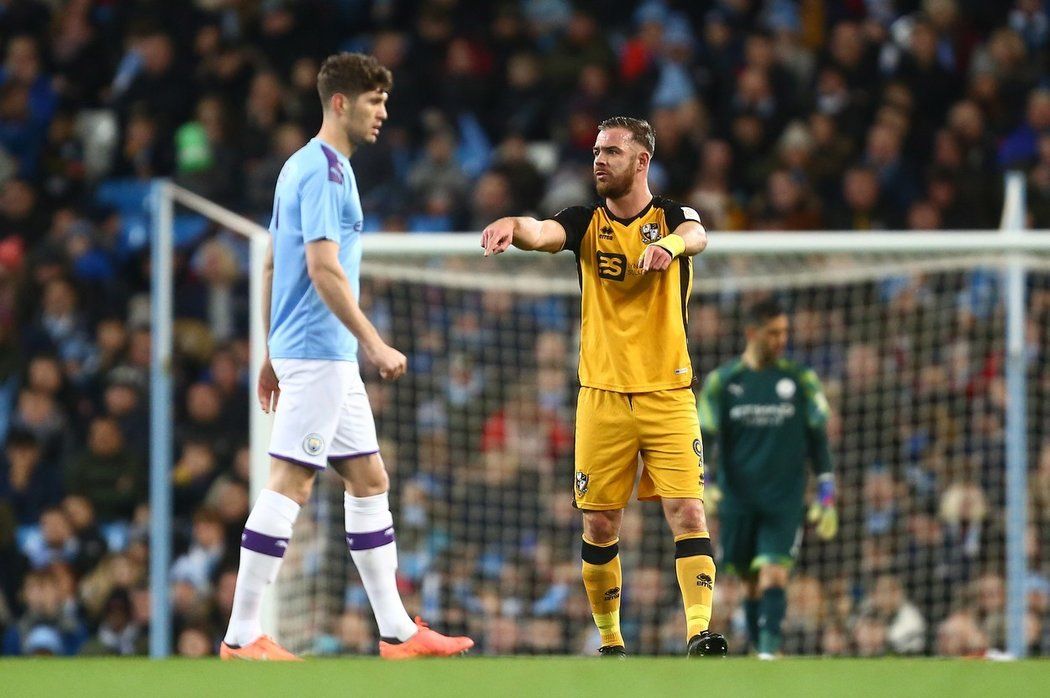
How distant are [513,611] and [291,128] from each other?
413 centimetres

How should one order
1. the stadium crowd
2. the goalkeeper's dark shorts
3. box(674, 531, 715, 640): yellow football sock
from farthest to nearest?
1. the stadium crowd
2. the goalkeeper's dark shorts
3. box(674, 531, 715, 640): yellow football sock

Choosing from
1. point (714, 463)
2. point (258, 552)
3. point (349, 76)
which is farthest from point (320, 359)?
point (714, 463)

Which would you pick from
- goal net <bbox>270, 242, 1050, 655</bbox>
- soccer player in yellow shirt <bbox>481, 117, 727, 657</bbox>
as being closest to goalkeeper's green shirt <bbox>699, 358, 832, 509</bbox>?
goal net <bbox>270, 242, 1050, 655</bbox>

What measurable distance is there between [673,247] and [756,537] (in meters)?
3.30

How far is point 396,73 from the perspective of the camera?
13055 mm

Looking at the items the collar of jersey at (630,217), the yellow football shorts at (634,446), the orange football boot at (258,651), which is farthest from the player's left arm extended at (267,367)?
the collar of jersey at (630,217)

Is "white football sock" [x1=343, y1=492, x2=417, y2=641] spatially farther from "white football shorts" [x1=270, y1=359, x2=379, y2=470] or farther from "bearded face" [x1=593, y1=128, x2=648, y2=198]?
"bearded face" [x1=593, y1=128, x2=648, y2=198]

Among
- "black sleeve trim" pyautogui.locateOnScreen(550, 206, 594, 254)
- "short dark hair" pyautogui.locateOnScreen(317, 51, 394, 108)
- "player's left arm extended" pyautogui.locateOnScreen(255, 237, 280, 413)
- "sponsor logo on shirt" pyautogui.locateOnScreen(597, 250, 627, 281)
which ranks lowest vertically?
"player's left arm extended" pyautogui.locateOnScreen(255, 237, 280, 413)

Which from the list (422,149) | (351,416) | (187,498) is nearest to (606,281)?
(351,416)

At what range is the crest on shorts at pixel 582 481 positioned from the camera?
6605 mm

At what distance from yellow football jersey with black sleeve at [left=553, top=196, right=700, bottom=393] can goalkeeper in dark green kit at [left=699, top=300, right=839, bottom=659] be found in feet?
7.97

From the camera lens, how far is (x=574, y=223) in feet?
21.4

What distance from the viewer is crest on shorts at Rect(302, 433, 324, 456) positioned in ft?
19.6

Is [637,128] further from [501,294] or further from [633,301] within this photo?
[501,294]
